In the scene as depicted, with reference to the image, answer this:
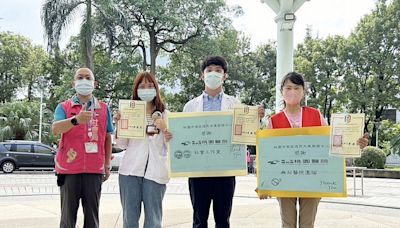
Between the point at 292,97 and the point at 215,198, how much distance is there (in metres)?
1.09

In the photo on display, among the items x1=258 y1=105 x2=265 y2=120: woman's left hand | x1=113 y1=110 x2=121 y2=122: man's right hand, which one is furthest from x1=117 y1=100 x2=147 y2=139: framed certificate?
x1=258 y1=105 x2=265 y2=120: woman's left hand

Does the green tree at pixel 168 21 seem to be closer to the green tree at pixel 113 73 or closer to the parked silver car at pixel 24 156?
the green tree at pixel 113 73

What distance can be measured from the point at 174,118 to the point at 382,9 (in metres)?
31.2

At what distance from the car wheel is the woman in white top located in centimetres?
1688

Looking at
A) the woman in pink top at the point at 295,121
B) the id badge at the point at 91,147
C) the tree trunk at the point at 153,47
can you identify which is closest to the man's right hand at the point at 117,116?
the id badge at the point at 91,147

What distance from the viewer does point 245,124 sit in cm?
374

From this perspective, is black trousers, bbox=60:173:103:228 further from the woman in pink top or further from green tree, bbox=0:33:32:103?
green tree, bbox=0:33:32:103

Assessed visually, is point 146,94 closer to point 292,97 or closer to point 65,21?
point 292,97

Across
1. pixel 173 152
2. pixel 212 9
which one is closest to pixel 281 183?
pixel 173 152

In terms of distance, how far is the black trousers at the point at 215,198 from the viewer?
3758 mm

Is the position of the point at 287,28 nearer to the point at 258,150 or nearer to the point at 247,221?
the point at 247,221

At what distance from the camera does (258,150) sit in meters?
3.84

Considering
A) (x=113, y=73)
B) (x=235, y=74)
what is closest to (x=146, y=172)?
(x=113, y=73)

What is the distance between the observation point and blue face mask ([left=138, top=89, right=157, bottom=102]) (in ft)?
12.9
